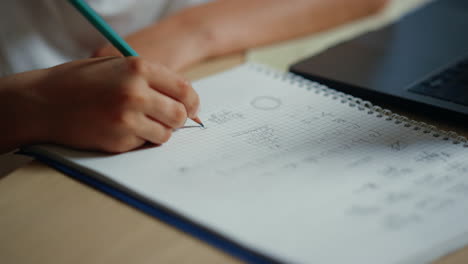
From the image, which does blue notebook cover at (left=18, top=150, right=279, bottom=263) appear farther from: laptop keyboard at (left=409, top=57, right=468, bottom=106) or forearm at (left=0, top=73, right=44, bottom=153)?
laptop keyboard at (left=409, top=57, right=468, bottom=106)

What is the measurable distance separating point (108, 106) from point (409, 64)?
0.32 meters

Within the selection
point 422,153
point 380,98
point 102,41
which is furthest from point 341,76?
point 102,41

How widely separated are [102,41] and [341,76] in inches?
14.4

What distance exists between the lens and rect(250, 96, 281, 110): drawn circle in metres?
0.47

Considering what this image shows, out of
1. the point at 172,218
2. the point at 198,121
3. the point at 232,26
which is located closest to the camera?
the point at 172,218

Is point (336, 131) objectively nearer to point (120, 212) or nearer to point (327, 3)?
point (120, 212)

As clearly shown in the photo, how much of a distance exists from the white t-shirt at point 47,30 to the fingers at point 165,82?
31cm

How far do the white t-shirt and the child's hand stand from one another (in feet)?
0.83

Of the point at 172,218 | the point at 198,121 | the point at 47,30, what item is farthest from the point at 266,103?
the point at 47,30

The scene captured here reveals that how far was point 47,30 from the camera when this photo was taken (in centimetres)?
68

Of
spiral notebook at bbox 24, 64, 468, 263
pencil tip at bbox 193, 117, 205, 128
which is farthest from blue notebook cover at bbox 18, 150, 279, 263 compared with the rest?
pencil tip at bbox 193, 117, 205, 128

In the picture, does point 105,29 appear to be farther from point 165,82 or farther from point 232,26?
point 232,26

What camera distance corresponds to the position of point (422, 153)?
1.27 ft

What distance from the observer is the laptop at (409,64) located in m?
0.46
